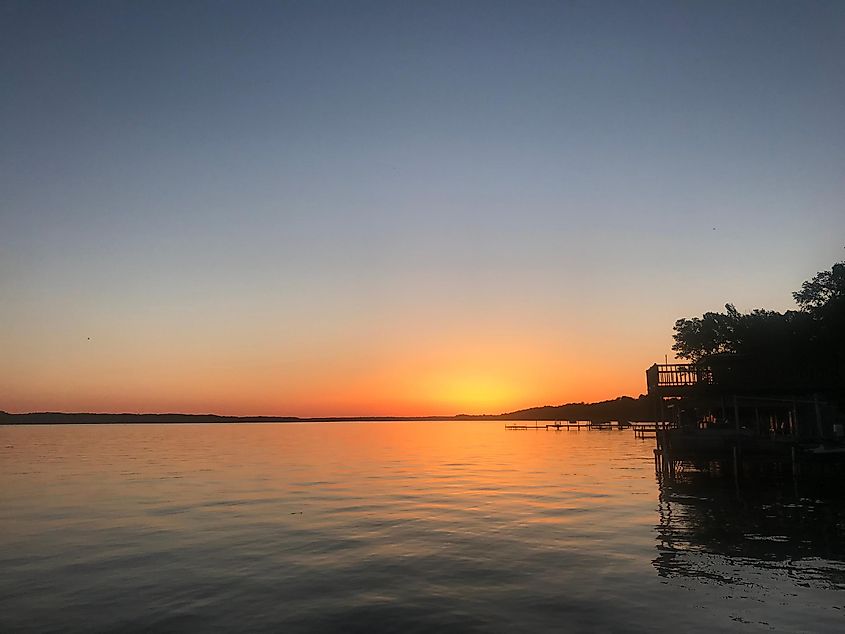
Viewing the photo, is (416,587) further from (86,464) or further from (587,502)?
(86,464)

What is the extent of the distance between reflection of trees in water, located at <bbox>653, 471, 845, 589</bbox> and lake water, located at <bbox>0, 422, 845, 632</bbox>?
10cm

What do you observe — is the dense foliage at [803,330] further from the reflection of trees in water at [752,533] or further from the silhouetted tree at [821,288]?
the reflection of trees in water at [752,533]

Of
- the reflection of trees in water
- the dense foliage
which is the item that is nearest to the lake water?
the reflection of trees in water

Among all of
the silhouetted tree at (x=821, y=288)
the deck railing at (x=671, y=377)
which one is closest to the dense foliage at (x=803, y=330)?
the silhouetted tree at (x=821, y=288)

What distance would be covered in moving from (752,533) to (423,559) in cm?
1420

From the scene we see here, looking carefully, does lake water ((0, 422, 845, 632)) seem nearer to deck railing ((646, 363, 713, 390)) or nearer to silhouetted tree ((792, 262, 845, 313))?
deck railing ((646, 363, 713, 390))

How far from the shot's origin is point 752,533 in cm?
2575

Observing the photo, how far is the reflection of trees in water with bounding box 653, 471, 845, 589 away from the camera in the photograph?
64.5 feet

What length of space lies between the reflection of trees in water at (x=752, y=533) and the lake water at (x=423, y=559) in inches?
4.0

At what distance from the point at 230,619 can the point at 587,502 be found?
83.4 feet

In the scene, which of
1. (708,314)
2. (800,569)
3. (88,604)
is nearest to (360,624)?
(88,604)

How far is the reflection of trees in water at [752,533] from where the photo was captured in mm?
19672

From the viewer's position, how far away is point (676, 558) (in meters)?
21.4

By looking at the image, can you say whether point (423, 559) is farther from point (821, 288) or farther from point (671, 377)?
point (821, 288)
